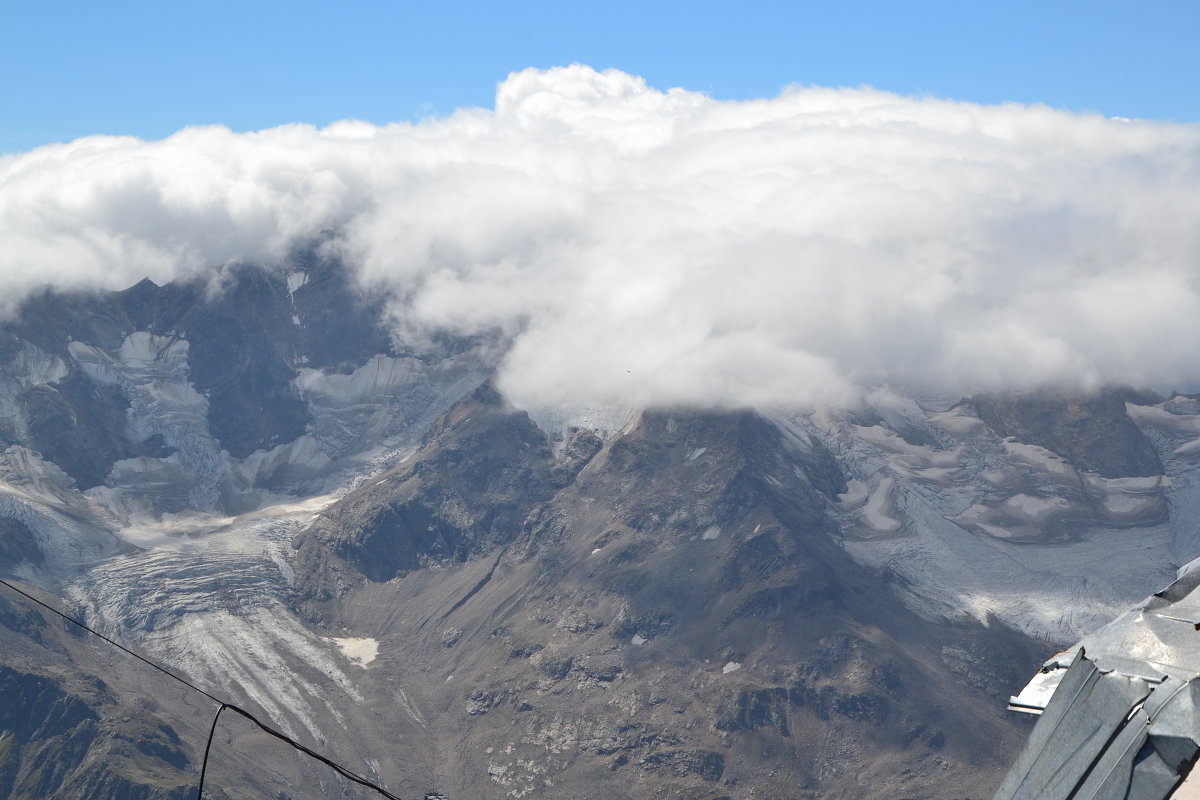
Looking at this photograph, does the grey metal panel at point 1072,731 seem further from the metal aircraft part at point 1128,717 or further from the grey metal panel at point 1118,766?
the grey metal panel at point 1118,766

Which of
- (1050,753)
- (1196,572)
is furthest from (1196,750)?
(1196,572)

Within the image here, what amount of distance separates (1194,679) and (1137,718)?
75 centimetres

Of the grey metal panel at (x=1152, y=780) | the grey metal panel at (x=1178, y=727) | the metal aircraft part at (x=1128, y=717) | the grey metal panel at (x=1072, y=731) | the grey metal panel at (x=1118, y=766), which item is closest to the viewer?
the grey metal panel at (x=1178, y=727)

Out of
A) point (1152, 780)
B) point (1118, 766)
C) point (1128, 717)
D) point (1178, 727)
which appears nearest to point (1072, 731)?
point (1128, 717)

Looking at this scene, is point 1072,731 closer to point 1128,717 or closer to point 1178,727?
point 1128,717

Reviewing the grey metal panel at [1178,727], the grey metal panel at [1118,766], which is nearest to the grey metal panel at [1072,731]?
the grey metal panel at [1118,766]

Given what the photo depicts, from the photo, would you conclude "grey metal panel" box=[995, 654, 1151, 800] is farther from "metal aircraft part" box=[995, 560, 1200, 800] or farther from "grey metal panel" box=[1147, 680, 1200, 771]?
"grey metal panel" box=[1147, 680, 1200, 771]

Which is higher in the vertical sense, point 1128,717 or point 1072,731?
point 1128,717

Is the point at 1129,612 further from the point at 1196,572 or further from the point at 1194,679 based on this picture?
the point at 1194,679

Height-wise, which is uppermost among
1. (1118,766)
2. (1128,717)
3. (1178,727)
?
(1178,727)

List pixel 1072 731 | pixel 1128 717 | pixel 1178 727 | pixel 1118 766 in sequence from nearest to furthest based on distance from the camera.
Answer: pixel 1178 727
pixel 1118 766
pixel 1128 717
pixel 1072 731

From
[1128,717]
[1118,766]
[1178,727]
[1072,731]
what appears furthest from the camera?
[1072,731]

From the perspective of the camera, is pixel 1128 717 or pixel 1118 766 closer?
pixel 1118 766

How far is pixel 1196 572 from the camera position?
17.2 m
